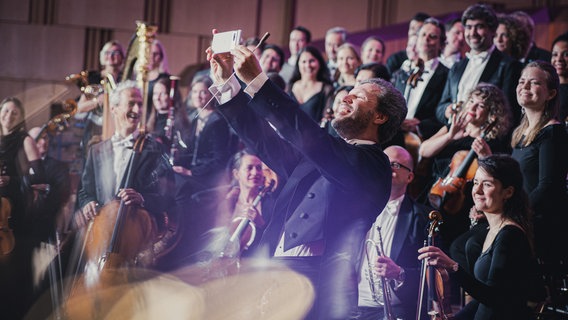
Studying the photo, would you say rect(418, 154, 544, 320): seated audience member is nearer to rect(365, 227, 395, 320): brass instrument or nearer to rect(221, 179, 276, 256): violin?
rect(365, 227, 395, 320): brass instrument

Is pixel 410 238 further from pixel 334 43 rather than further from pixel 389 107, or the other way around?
pixel 334 43

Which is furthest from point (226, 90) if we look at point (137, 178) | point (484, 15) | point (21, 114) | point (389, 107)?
point (21, 114)

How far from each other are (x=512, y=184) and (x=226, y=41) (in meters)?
1.33

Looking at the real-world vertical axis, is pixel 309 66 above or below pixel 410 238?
above

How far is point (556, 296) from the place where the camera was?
9.90ft

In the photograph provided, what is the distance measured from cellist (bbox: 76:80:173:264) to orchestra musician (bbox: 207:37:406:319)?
4.13ft

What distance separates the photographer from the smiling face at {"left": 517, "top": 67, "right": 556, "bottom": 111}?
3.16 metres

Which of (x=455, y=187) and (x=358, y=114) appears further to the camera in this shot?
(x=455, y=187)

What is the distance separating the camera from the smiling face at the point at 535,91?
3.16 m

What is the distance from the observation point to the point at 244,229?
350cm

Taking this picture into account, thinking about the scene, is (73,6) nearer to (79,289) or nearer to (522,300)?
(79,289)

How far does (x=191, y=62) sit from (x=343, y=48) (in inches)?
143

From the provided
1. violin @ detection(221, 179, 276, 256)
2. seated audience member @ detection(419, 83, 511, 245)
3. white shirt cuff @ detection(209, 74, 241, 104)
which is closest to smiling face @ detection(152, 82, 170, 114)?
violin @ detection(221, 179, 276, 256)

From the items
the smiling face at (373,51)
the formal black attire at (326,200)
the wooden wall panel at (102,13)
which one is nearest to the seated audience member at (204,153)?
the smiling face at (373,51)
